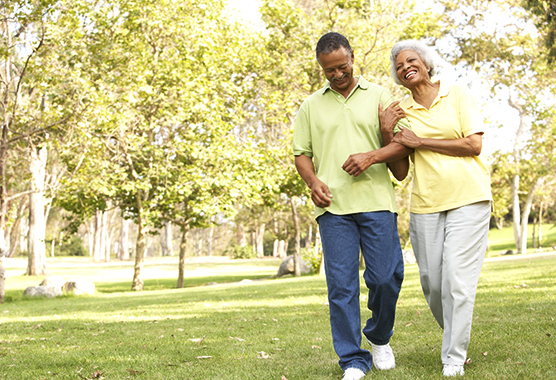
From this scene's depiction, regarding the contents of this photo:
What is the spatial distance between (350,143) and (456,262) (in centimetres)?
112

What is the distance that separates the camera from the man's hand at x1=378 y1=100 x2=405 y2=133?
405 cm

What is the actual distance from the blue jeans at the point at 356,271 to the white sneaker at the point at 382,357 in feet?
0.44

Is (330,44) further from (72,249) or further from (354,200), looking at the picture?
(72,249)

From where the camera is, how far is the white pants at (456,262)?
3.88 m

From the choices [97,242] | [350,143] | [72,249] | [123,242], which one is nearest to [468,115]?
[350,143]

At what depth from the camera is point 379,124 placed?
4184 mm

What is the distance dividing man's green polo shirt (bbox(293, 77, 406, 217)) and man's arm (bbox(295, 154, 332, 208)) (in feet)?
0.21

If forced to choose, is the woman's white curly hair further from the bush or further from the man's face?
the bush

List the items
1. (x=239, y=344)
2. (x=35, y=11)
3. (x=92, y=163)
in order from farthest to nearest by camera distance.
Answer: (x=92, y=163)
(x=35, y=11)
(x=239, y=344)

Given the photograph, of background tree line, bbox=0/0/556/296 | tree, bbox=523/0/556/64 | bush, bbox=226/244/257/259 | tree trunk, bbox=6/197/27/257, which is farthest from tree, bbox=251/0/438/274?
bush, bbox=226/244/257/259

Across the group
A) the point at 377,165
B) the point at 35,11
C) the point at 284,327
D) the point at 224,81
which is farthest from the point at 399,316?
the point at 224,81

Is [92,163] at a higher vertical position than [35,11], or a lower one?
lower

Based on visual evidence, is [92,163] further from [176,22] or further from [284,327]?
[284,327]

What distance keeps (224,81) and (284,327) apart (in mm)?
15790
